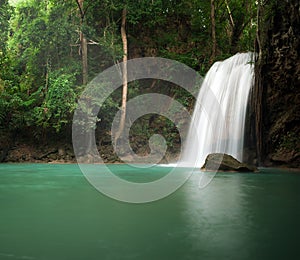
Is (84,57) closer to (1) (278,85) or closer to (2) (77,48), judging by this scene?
(2) (77,48)

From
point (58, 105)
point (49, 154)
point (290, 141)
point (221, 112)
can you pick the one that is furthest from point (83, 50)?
point (290, 141)

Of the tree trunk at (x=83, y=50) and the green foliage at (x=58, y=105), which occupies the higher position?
the tree trunk at (x=83, y=50)

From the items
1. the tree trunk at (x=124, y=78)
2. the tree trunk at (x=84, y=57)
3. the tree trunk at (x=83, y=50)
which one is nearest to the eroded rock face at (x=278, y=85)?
the tree trunk at (x=124, y=78)

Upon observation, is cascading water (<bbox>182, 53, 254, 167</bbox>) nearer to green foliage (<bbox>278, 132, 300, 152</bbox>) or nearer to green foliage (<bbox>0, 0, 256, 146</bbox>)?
green foliage (<bbox>278, 132, 300, 152</bbox>)

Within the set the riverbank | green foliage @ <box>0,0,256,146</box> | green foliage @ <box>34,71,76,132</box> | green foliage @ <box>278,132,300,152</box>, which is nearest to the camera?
green foliage @ <box>278,132,300,152</box>

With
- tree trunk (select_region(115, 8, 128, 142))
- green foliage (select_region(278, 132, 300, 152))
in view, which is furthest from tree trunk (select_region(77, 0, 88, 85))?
green foliage (select_region(278, 132, 300, 152))

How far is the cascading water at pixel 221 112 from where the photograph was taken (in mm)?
11781

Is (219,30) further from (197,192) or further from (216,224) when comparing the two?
(216,224)

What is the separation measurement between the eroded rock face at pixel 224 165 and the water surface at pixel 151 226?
370 centimetres

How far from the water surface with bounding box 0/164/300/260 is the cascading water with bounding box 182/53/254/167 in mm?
6357

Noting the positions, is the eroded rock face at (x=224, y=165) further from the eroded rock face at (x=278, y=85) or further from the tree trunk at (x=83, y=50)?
the tree trunk at (x=83, y=50)

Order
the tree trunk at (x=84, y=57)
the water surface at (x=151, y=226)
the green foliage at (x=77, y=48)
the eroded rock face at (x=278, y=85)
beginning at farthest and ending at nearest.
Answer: the tree trunk at (x=84, y=57) < the green foliage at (x=77, y=48) < the eroded rock face at (x=278, y=85) < the water surface at (x=151, y=226)

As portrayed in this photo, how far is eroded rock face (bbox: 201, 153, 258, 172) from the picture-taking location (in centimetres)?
925

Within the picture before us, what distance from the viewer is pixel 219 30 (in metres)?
18.5
